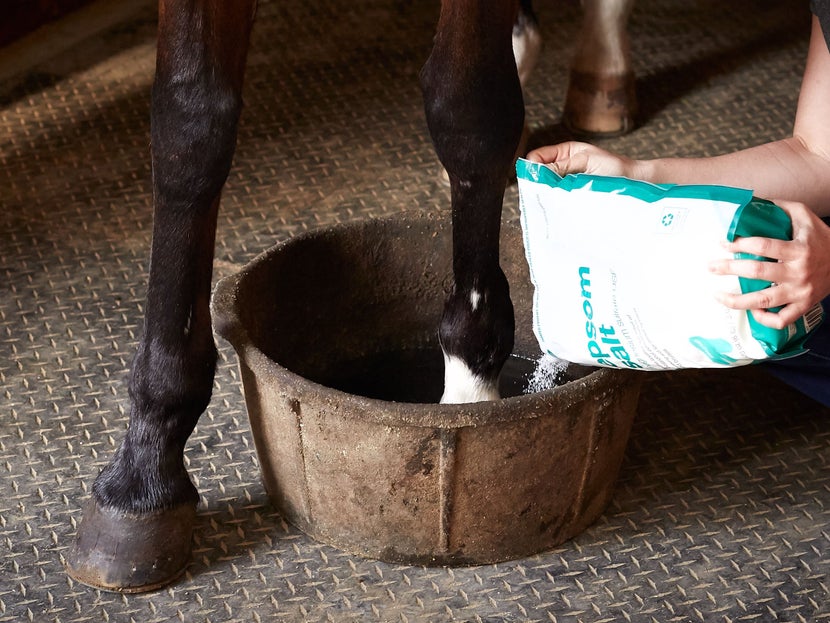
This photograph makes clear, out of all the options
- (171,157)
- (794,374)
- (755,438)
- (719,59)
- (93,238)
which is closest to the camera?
(171,157)

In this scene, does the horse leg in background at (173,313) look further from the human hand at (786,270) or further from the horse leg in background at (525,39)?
the horse leg in background at (525,39)

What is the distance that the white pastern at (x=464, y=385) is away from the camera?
1.12 meters

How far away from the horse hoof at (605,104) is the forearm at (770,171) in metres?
0.74

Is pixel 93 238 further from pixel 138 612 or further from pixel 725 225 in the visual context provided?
pixel 725 225

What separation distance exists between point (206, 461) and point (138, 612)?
0.72 feet

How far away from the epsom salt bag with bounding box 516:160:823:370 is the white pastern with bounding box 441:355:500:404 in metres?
0.10

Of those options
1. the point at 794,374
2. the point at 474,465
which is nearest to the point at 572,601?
the point at 474,465

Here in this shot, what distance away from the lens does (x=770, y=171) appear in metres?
1.16

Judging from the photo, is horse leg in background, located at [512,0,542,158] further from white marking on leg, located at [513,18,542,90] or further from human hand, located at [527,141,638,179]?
human hand, located at [527,141,638,179]

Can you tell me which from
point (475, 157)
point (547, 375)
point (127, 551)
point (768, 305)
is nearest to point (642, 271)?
point (768, 305)

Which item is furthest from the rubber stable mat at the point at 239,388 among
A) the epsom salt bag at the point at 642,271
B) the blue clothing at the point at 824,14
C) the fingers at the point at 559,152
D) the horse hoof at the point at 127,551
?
the blue clothing at the point at 824,14

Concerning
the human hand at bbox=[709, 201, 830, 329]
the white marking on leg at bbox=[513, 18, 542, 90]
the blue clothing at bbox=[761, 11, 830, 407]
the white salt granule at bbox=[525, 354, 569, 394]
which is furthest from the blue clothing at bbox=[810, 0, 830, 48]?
the white marking on leg at bbox=[513, 18, 542, 90]

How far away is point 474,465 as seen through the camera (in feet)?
3.31

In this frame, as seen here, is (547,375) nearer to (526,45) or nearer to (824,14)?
(824,14)
